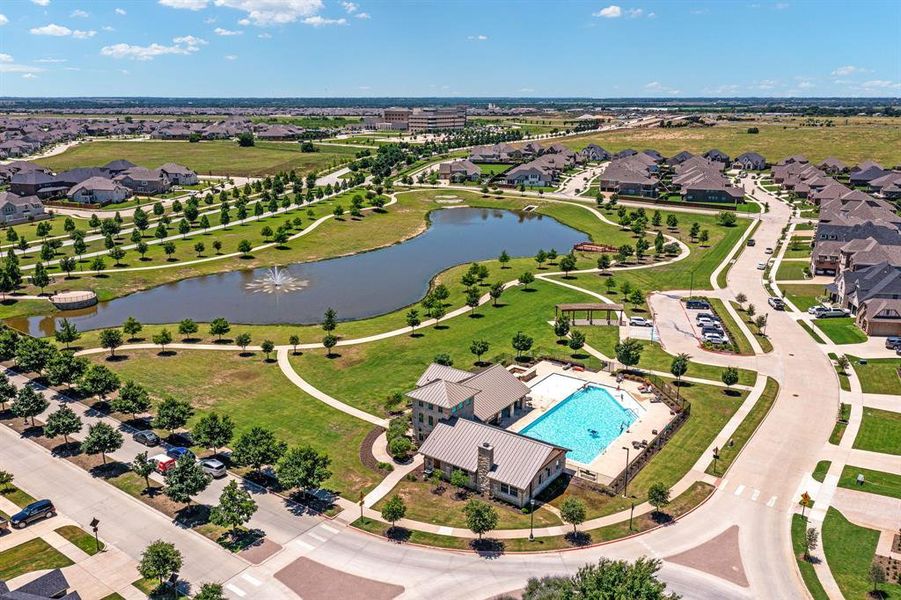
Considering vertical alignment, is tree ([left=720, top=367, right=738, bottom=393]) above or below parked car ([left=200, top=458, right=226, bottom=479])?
above

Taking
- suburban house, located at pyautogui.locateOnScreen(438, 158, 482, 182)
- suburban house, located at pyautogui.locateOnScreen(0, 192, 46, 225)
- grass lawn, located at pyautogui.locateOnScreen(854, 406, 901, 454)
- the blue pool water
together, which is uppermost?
suburban house, located at pyautogui.locateOnScreen(438, 158, 482, 182)

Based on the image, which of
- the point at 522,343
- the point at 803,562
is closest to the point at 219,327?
the point at 522,343

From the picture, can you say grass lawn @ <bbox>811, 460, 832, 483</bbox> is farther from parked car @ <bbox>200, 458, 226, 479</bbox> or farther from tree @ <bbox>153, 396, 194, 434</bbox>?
tree @ <bbox>153, 396, 194, 434</bbox>

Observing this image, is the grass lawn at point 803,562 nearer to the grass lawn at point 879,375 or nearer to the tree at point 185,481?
the grass lawn at point 879,375

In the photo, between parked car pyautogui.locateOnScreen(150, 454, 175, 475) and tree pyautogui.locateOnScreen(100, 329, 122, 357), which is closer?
parked car pyautogui.locateOnScreen(150, 454, 175, 475)

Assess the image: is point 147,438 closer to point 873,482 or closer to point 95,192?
point 873,482

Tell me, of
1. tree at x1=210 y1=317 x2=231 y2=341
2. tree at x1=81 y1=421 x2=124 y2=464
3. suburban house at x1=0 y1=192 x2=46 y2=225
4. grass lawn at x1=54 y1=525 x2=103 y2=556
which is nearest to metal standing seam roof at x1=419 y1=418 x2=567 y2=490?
grass lawn at x1=54 y1=525 x2=103 y2=556

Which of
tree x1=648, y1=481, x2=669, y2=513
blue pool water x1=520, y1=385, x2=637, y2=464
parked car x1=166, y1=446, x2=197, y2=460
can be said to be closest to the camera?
tree x1=648, y1=481, x2=669, y2=513
